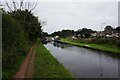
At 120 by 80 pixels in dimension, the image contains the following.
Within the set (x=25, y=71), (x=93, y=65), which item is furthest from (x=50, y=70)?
(x=93, y=65)

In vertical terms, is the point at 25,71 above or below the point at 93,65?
above

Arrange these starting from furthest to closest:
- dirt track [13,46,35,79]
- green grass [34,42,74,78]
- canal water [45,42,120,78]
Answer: canal water [45,42,120,78] → green grass [34,42,74,78] → dirt track [13,46,35,79]

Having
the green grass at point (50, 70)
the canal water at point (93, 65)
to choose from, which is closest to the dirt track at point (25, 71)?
the green grass at point (50, 70)

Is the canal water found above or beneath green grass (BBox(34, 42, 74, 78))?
beneath

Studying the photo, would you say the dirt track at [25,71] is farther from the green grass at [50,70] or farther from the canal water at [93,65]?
the canal water at [93,65]

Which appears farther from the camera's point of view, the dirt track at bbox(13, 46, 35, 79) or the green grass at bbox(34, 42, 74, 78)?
the green grass at bbox(34, 42, 74, 78)

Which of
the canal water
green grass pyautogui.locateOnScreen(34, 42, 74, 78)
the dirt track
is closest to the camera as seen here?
the dirt track

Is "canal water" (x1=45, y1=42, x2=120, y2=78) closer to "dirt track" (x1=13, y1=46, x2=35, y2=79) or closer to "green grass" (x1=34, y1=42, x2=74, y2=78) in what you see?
"green grass" (x1=34, y1=42, x2=74, y2=78)

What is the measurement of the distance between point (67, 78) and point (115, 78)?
478cm

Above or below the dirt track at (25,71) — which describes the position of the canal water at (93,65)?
below

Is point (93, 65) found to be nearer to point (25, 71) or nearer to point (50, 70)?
point (50, 70)

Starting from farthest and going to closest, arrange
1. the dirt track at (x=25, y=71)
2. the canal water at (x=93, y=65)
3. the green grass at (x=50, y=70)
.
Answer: the canal water at (x=93, y=65) → the green grass at (x=50, y=70) → the dirt track at (x=25, y=71)

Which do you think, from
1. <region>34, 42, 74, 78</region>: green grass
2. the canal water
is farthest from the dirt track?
the canal water

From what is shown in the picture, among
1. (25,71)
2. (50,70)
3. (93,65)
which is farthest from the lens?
(93,65)
